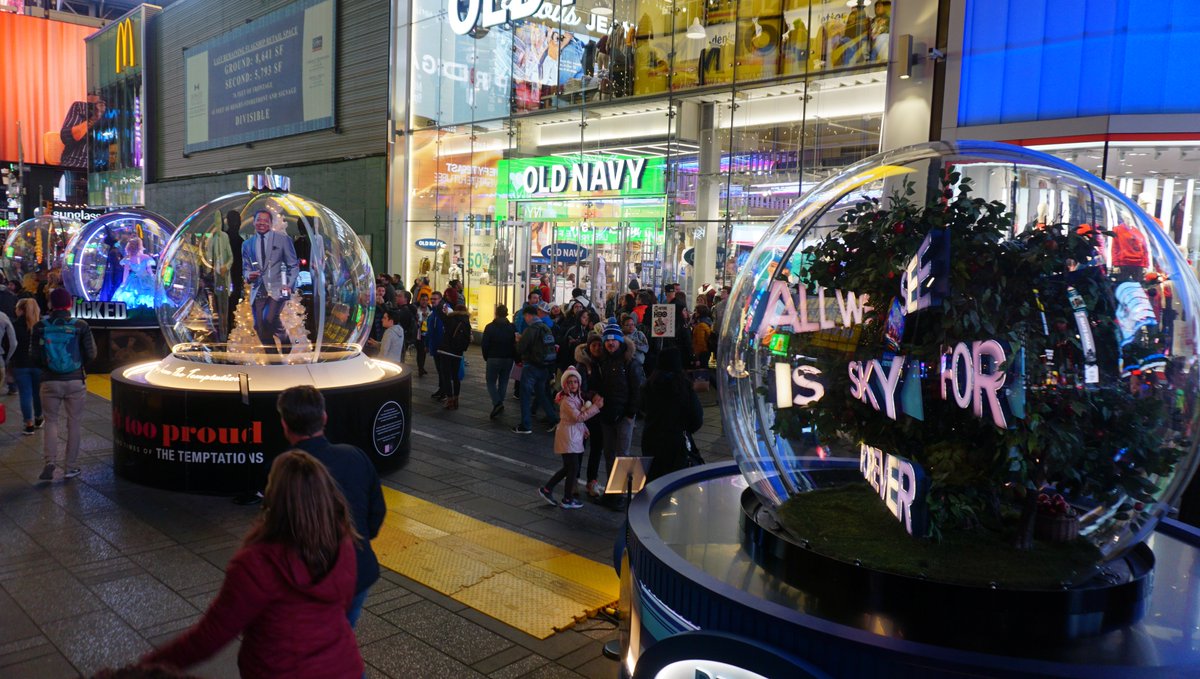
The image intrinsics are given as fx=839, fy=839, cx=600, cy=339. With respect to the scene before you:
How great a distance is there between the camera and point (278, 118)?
96.9 feet

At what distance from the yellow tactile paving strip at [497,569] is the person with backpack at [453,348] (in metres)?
5.46

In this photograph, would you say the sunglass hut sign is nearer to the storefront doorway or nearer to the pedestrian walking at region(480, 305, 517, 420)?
the storefront doorway

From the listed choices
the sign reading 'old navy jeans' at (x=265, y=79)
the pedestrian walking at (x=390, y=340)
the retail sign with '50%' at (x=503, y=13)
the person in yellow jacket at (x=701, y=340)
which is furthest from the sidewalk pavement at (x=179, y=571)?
the sign reading 'old navy jeans' at (x=265, y=79)

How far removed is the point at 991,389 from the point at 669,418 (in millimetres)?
3725

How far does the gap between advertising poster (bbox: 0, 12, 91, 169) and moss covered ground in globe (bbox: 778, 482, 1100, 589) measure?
2392 inches

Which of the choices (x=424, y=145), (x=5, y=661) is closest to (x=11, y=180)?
(x=424, y=145)

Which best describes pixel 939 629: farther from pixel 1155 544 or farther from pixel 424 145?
pixel 424 145

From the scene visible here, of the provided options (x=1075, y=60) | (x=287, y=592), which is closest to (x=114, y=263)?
(x=287, y=592)

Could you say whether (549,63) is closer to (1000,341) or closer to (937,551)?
(1000,341)

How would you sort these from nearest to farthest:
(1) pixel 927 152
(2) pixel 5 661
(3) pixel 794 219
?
(1) pixel 927 152, (3) pixel 794 219, (2) pixel 5 661

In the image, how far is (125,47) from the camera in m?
40.5

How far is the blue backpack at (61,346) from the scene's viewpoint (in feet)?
25.8

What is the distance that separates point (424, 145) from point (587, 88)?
6596mm

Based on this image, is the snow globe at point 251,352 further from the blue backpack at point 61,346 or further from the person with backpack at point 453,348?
the person with backpack at point 453,348
